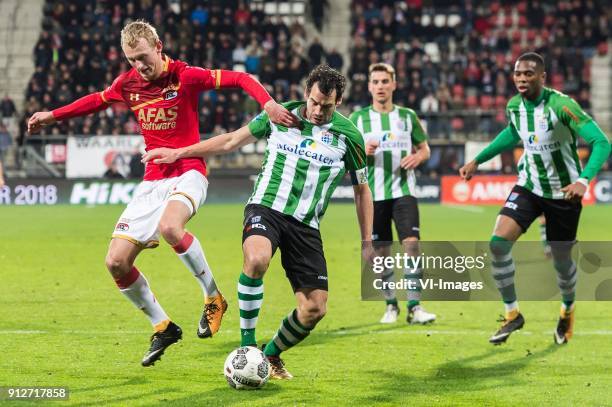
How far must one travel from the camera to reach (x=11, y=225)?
760 inches

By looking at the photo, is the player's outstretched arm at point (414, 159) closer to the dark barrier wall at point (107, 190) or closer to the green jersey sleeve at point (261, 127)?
the green jersey sleeve at point (261, 127)

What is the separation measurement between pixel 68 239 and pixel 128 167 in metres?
7.02

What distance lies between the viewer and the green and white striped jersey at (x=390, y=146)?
416 inches

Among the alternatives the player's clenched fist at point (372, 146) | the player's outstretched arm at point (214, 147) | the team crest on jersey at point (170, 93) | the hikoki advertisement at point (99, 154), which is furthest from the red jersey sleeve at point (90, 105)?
the hikoki advertisement at point (99, 154)

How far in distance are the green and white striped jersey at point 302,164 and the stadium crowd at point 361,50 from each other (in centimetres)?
1777

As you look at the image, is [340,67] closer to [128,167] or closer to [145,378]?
[128,167]

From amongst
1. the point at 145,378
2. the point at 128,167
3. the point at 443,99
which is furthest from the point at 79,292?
the point at 443,99

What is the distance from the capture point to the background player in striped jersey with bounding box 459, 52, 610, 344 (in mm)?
9000

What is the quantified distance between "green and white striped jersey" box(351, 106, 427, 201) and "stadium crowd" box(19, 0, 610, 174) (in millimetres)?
14262

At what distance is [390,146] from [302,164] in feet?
11.5

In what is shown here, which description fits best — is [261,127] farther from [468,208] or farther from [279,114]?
[468,208]

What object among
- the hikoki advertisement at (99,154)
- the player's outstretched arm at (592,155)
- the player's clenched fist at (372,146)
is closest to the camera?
the player's outstretched arm at (592,155)

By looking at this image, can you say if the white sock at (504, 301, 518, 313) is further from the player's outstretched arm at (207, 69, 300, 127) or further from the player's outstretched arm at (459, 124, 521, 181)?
the player's outstretched arm at (207, 69, 300, 127)

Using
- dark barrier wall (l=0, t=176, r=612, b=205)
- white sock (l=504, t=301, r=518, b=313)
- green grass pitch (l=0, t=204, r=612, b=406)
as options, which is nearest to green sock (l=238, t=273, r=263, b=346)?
green grass pitch (l=0, t=204, r=612, b=406)
